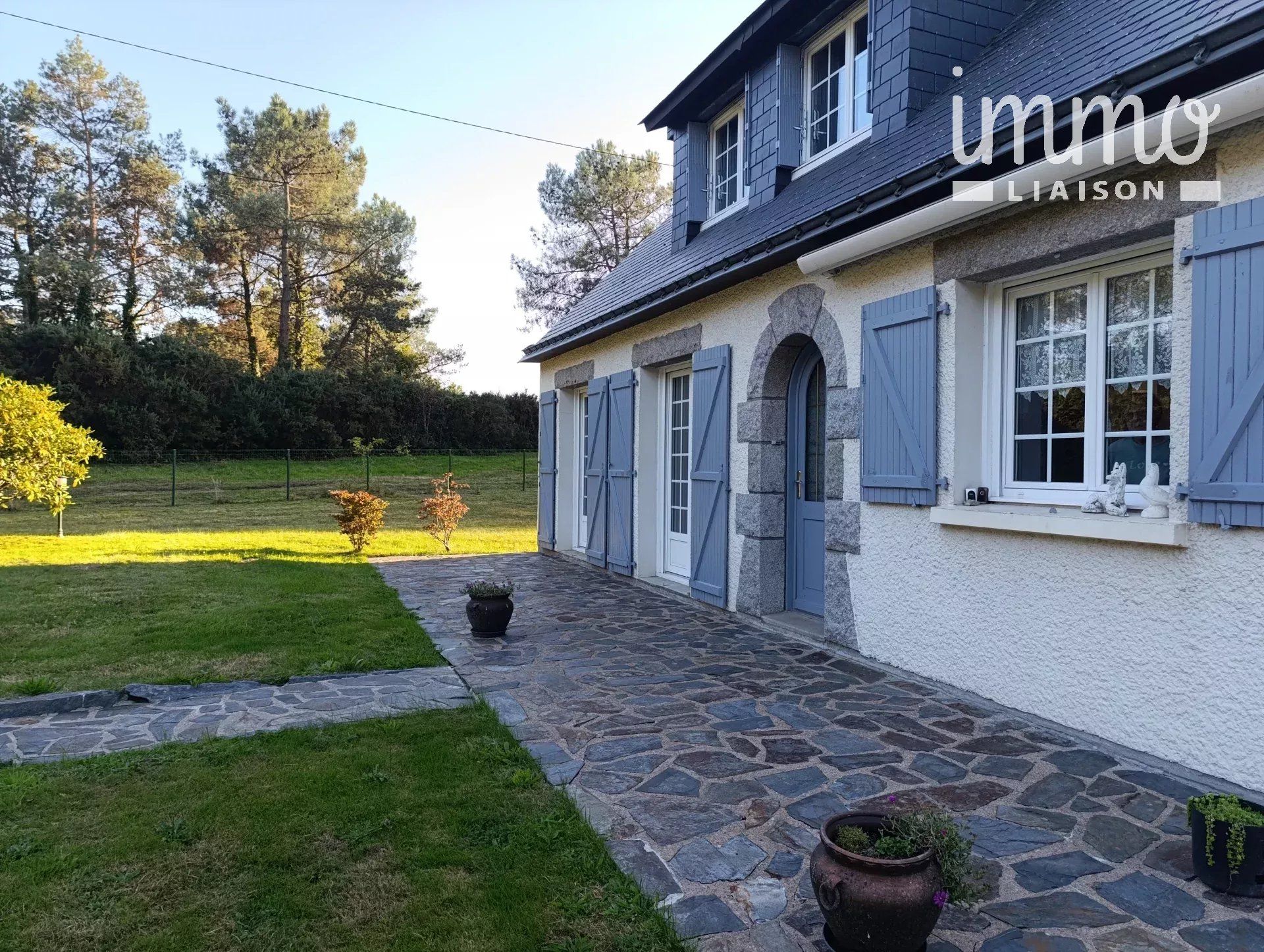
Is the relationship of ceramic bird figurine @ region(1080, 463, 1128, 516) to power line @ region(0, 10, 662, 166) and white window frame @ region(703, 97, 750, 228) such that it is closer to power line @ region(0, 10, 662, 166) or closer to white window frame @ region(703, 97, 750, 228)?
white window frame @ region(703, 97, 750, 228)

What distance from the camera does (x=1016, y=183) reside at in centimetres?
395

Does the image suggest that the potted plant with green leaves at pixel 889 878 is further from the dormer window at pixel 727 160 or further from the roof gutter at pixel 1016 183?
the dormer window at pixel 727 160

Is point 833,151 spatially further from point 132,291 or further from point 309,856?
point 132,291

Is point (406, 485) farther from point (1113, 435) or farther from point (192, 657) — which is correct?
point (1113, 435)

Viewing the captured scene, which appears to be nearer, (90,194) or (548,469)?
(548,469)

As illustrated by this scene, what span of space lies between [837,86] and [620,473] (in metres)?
4.59

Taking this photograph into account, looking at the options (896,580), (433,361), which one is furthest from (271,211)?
(896,580)

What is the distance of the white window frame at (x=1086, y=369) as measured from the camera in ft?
13.1

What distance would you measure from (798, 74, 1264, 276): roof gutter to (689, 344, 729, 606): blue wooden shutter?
1728 millimetres

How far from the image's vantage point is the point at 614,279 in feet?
36.9

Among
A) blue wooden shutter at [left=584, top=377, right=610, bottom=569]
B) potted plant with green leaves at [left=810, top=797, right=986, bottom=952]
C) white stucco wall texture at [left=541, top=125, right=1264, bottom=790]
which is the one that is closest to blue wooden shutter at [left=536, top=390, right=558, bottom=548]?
blue wooden shutter at [left=584, top=377, right=610, bottom=569]

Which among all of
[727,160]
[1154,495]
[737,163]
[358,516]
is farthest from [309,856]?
[358,516]

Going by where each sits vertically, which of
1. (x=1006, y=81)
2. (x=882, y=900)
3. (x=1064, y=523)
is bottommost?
(x=882, y=900)

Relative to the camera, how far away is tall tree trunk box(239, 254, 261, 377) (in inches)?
1088
